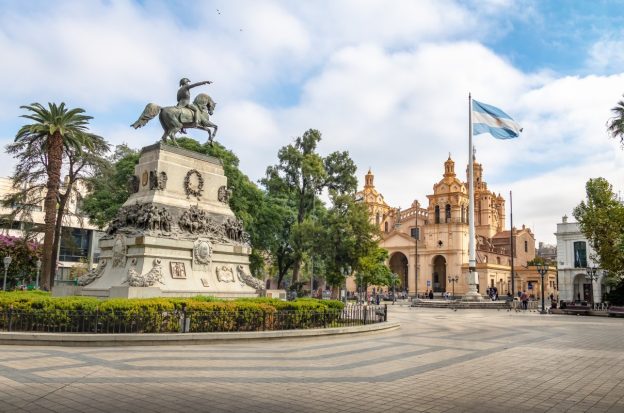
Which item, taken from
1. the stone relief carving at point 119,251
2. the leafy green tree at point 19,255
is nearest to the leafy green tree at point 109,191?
the leafy green tree at point 19,255

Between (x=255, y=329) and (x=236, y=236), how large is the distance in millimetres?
7123

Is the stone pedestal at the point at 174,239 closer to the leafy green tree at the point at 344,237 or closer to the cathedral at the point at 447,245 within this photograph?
the leafy green tree at the point at 344,237

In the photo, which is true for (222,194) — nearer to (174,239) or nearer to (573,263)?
(174,239)

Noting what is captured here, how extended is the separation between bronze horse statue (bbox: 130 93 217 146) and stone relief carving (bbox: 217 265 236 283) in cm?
557

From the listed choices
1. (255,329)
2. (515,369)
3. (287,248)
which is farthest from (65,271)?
(515,369)

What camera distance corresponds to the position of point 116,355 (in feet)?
37.3

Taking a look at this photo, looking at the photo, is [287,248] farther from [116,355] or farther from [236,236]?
[116,355]

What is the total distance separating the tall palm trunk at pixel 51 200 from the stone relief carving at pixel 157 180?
1266 cm

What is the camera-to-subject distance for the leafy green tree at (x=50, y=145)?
2927 cm

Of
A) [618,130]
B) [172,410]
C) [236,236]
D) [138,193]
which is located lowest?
[172,410]

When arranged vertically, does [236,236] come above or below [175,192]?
below

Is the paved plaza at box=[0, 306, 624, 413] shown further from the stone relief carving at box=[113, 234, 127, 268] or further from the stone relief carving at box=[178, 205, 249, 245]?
the stone relief carving at box=[178, 205, 249, 245]

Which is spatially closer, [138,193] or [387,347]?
[387,347]

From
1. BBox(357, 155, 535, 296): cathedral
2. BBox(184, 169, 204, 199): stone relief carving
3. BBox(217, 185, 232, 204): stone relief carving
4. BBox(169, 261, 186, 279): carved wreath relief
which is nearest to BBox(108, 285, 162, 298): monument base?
BBox(169, 261, 186, 279): carved wreath relief
